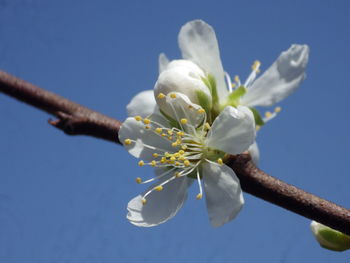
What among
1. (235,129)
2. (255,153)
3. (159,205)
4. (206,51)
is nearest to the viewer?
(235,129)

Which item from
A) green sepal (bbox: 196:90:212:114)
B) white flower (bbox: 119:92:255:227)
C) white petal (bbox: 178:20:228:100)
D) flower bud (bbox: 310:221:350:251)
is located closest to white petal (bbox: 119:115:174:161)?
white flower (bbox: 119:92:255:227)

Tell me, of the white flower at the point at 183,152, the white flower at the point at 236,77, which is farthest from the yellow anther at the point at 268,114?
the white flower at the point at 183,152

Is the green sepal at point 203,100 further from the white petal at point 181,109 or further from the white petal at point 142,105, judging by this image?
the white petal at point 142,105

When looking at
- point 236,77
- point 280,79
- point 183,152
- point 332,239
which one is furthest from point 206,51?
point 332,239

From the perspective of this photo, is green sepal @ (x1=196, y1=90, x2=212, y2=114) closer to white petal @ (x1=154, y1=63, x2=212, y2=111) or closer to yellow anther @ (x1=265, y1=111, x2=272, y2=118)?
white petal @ (x1=154, y1=63, x2=212, y2=111)

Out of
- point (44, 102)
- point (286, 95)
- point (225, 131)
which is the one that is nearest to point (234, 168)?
point (225, 131)

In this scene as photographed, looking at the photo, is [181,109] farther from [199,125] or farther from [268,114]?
[268,114]
